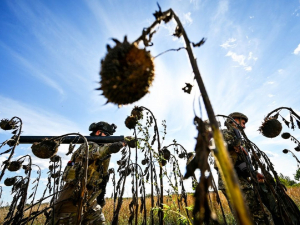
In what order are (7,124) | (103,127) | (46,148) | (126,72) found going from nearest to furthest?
(126,72)
(46,148)
(7,124)
(103,127)

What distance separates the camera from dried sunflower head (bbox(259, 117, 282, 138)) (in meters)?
2.68

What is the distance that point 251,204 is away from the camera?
163 inches

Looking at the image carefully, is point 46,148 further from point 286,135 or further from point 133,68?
point 286,135

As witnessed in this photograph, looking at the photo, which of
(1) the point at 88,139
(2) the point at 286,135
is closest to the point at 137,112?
(1) the point at 88,139

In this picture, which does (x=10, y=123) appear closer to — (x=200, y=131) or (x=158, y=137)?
(x=158, y=137)

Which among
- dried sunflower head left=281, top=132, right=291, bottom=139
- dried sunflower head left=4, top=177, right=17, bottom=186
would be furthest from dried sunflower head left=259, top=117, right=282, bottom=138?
dried sunflower head left=4, top=177, right=17, bottom=186

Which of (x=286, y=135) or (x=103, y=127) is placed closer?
(x=286, y=135)

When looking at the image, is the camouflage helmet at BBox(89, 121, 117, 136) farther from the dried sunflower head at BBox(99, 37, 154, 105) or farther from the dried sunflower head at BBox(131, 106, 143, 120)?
the dried sunflower head at BBox(99, 37, 154, 105)

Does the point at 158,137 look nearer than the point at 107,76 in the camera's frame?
No

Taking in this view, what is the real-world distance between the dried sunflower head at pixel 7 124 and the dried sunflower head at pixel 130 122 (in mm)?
2190

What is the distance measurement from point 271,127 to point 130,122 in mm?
2385

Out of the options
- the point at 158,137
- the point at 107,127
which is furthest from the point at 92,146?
the point at 158,137

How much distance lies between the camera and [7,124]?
3.35 meters

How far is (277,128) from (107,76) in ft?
9.24
